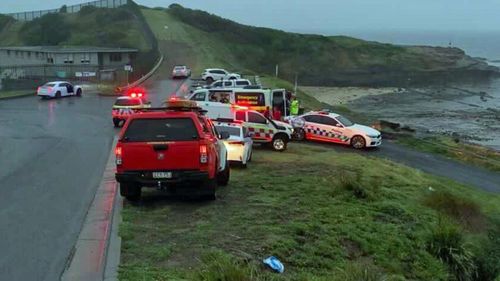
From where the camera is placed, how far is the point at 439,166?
28.8 meters

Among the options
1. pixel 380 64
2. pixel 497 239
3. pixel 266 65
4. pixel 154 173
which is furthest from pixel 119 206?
pixel 380 64

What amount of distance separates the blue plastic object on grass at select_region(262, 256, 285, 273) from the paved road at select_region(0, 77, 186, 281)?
276 centimetres

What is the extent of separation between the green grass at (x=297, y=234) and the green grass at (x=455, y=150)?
50.3 ft

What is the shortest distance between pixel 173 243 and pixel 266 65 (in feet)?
320

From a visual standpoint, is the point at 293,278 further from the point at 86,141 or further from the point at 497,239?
the point at 86,141

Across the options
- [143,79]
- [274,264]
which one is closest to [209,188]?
[274,264]

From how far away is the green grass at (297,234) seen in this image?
337 inches

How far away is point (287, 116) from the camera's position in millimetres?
32938

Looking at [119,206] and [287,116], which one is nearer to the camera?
[119,206]

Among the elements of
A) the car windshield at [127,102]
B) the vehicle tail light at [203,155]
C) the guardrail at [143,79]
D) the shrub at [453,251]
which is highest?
the vehicle tail light at [203,155]

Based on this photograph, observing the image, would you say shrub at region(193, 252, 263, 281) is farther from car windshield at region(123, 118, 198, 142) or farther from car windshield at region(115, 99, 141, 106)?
car windshield at region(115, 99, 141, 106)

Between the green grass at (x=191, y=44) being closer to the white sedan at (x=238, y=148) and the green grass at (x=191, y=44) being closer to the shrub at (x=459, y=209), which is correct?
the white sedan at (x=238, y=148)

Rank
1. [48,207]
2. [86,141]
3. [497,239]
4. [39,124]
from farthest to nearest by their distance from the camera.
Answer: [39,124]
[86,141]
[497,239]
[48,207]

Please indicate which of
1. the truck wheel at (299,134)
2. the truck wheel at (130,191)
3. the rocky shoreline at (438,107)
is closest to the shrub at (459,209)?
A: the truck wheel at (130,191)
